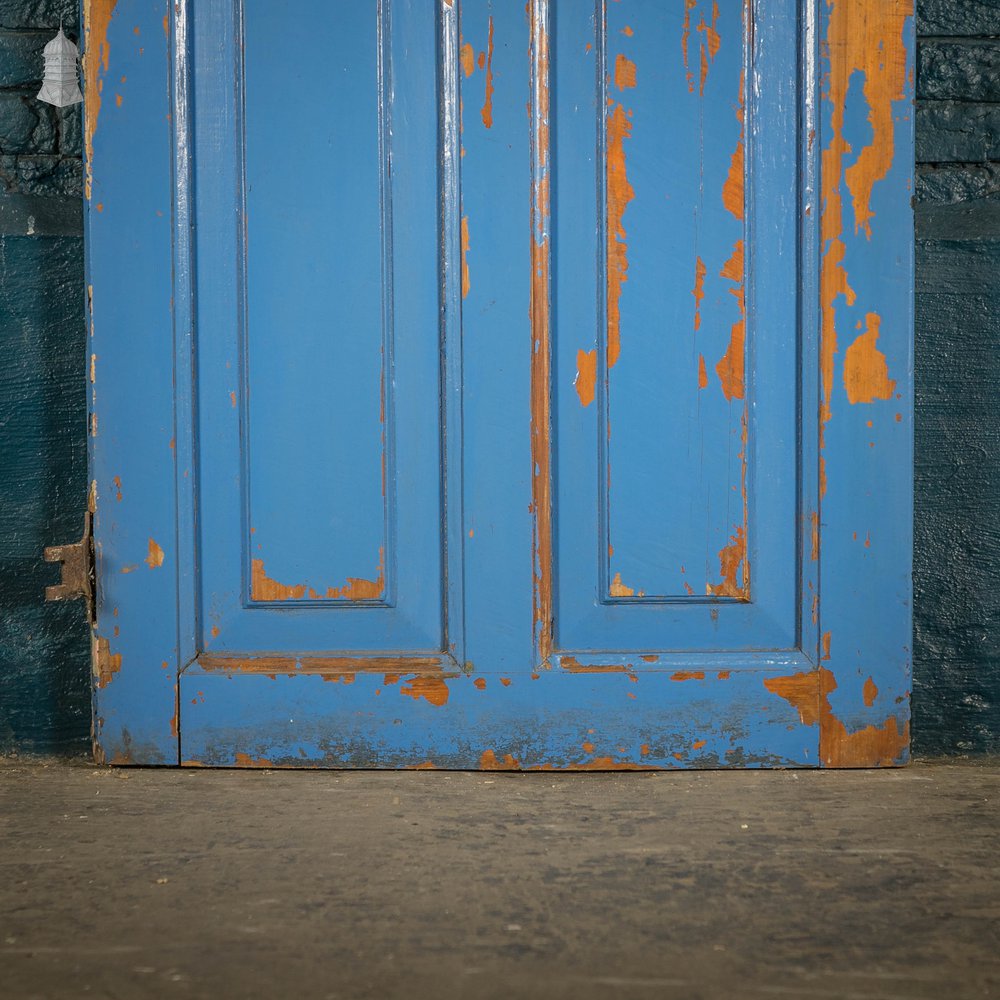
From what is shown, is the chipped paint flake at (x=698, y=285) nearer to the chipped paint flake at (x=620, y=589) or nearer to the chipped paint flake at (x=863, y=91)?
the chipped paint flake at (x=863, y=91)

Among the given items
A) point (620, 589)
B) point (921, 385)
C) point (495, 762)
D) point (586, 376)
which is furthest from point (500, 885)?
point (921, 385)

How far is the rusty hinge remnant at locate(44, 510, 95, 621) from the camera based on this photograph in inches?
70.6

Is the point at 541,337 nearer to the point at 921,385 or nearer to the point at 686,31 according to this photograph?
the point at 686,31

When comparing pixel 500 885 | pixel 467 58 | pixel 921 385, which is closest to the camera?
pixel 500 885

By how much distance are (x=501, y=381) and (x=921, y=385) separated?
0.85 meters

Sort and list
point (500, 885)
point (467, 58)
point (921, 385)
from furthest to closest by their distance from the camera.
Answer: point (921, 385) → point (467, 58) → point (500, 885)

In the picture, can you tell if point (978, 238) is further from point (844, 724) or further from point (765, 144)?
point (844, 724)

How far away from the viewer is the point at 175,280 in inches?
69.6

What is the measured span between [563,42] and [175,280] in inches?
32.9

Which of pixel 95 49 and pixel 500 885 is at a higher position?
pixel 95 49

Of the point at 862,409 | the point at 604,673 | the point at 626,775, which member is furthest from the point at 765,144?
the point at 626,775

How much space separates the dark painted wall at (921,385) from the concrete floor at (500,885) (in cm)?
18

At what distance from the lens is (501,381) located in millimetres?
1771

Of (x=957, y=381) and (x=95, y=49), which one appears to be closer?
(x=95, y=49)
